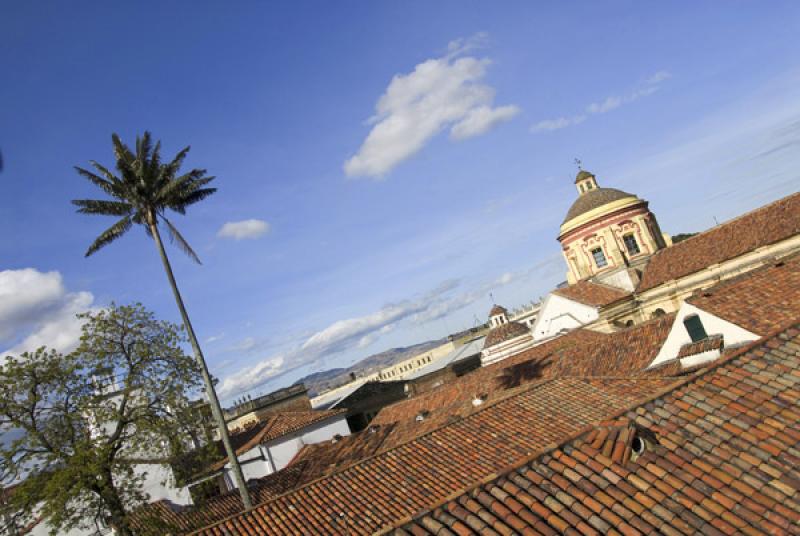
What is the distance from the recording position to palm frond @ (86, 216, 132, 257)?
17.8m

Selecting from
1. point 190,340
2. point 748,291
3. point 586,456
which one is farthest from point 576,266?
point 586,456

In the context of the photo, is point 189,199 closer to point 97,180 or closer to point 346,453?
point 97,180

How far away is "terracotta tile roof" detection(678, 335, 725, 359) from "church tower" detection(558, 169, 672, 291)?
25506 mm

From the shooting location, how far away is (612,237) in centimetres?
4362

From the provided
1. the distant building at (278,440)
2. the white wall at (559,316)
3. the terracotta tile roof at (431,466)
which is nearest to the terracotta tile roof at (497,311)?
A: the white wall at (559,316)

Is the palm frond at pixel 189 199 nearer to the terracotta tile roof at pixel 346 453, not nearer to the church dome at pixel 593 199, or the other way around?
the terracotta tile roof at pixel 346 453

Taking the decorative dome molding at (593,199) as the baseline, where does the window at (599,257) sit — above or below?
below

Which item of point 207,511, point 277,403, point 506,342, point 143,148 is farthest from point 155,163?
point 277,403

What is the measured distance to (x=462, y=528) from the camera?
725cm

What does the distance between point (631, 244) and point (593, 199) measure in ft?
16.9

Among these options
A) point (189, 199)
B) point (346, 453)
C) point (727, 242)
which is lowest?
point (346, 453)

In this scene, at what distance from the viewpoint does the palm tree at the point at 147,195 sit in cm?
1772

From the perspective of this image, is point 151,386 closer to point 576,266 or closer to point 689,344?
point 689,344

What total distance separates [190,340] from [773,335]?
16.4 metres
